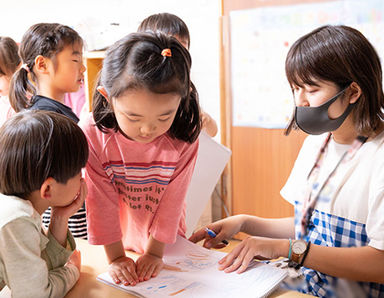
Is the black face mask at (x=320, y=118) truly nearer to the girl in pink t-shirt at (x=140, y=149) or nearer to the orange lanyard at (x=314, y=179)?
the orange lanyard at (x=314, y=179)

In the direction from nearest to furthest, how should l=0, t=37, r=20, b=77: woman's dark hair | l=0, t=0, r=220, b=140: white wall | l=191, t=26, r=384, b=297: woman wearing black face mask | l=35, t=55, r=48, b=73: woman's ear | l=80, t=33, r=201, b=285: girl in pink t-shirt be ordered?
l=80, t=33, r=201, b=285: girl in pink t-shirt
l=191, t=26, r=384, b=297: woman wearing black face mask
l=35, t=55, r=48, b=73: woman's ear
l=0, t=37, r=20, b=77: woman's dark hair
l=0, t=0, r=220, b=140: white wall

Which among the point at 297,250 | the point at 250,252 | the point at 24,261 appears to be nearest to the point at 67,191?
the point at 24,261

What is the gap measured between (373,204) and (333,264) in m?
0.18

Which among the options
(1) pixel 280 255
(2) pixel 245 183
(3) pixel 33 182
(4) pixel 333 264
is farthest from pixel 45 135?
(2) pixel 245 183

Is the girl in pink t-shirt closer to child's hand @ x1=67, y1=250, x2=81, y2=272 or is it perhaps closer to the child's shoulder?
child's hand @ x1=67, y1=250, x2=81, y2=272

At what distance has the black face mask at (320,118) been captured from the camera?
108 centimetres

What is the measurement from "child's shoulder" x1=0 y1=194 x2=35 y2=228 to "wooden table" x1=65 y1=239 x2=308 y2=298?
21 cm

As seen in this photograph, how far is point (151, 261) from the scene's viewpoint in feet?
3.31

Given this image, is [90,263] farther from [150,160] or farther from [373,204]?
[373,204]

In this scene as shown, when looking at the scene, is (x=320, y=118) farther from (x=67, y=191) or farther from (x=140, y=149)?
(x=67, y=191)

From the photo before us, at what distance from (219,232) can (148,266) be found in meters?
0.27

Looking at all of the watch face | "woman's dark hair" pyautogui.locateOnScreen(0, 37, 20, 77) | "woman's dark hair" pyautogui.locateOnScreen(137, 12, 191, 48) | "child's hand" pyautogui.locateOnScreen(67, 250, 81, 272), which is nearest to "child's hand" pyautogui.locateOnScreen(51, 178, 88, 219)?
"child's hand" pyautogui.locateOnScreen(67, 250, 81, 272)

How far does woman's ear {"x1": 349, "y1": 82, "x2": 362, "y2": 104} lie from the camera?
106 centimetres

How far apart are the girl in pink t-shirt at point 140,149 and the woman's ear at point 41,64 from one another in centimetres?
68
